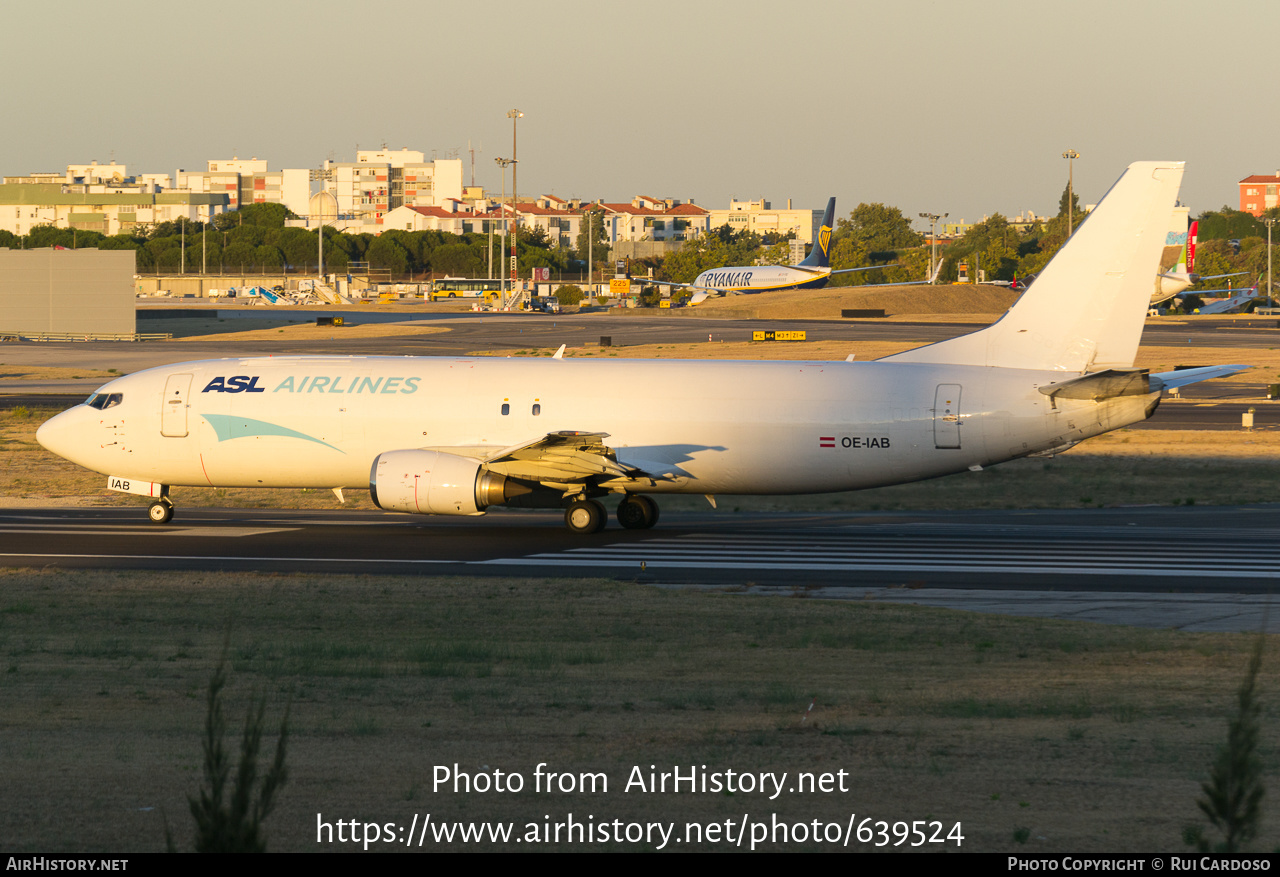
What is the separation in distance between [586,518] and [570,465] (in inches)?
53.8

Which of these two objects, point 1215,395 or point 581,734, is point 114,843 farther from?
point 1215,395

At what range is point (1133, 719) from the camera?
42.1 ft

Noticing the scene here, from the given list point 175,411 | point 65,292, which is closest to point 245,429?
point 175,411

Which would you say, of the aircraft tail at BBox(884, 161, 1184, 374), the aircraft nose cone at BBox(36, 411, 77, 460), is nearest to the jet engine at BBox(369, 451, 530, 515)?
the aircraft nose cone at BBox(36, 411, 77, 460)

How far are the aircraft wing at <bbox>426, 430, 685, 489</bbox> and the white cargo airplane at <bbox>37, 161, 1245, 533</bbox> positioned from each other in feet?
0.14

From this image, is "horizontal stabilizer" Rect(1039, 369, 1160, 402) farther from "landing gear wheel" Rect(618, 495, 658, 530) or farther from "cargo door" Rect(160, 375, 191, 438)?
"cargo door" Rect(160, 375, 191, 438)

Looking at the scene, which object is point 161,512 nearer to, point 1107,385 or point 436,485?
point 436,485

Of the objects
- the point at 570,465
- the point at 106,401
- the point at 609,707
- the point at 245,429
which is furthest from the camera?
the point at 106,401

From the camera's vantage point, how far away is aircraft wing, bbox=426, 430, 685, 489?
29.1 meters

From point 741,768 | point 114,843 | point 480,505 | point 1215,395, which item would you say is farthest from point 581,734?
point 1215,395

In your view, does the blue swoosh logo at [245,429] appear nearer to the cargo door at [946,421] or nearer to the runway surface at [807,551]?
the runway surface at [807,551]

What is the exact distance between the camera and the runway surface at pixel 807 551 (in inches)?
877

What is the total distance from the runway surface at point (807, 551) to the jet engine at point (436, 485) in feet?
2.88

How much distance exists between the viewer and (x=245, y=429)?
102 ft
